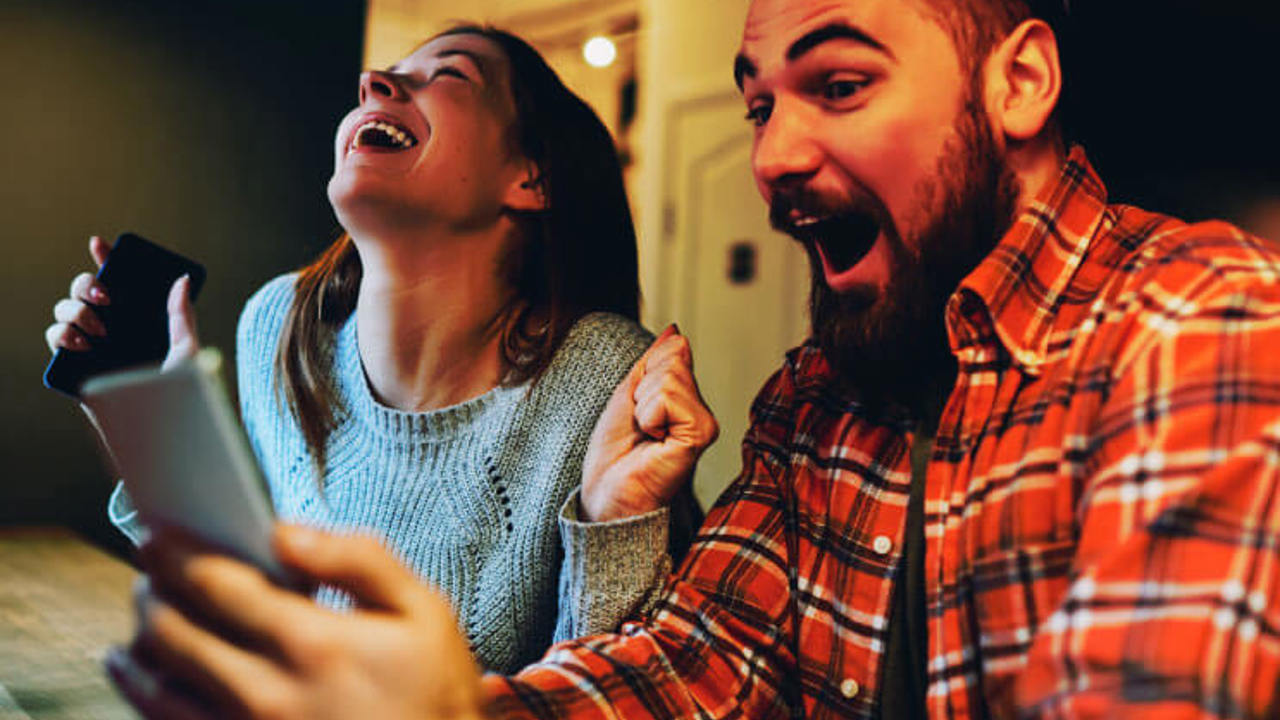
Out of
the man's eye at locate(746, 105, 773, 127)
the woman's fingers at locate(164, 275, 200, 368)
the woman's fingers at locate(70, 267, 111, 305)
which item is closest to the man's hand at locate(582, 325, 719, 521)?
the man's eye at locate(746, 105, 773, 127)

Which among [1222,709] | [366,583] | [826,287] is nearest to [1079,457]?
[1222,709]

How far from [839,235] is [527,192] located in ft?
Result: 1.52

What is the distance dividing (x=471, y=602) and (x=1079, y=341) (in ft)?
2.30

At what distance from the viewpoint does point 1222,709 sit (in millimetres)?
583

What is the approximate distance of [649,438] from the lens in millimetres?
1045

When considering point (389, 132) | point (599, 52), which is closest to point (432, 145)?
point (389, 132)

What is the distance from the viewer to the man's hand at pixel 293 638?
44cm

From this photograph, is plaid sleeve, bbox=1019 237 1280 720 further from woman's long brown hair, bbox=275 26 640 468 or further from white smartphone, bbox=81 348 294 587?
woman's long brown hair, bbox=275 26 640 468

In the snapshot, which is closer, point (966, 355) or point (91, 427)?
point (966, 355)

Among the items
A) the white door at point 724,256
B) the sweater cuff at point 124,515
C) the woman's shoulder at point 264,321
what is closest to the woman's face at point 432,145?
the woman's shoulder at point 264,321

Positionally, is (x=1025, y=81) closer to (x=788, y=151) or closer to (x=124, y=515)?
(x=788, y=151)

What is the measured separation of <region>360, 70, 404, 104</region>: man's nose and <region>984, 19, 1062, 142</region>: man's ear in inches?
27.4

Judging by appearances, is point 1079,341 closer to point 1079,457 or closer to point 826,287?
point 1079,457

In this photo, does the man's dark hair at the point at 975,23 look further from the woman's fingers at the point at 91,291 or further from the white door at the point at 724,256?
the white door at the point at 724,256
